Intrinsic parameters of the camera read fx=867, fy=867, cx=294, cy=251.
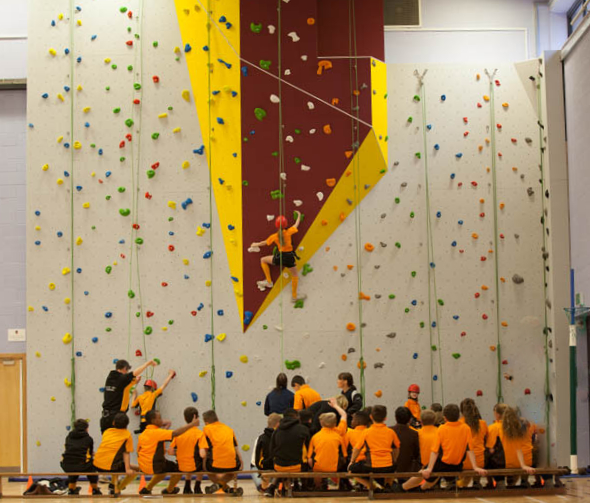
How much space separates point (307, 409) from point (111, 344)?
3394mm

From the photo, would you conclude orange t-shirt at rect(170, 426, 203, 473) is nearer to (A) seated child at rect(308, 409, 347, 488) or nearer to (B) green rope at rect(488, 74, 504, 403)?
(A) seated child at rect(308, 409, 347, 488)

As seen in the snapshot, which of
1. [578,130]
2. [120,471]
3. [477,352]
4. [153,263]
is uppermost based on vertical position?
[578,130]

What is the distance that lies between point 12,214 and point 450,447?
25.1 ft

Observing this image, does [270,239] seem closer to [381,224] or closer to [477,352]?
[381,224]

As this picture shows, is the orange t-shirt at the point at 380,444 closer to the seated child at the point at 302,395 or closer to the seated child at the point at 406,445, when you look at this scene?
the seated child at the point at 406,445

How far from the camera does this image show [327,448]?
31.7 ft

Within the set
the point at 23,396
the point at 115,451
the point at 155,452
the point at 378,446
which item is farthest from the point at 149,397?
the point at 378,446

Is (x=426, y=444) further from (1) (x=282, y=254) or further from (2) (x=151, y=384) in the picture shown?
(2) (x=151, y=384)

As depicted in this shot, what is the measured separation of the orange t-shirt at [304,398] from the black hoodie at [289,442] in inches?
59.1

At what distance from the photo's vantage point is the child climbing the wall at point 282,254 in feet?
40.5

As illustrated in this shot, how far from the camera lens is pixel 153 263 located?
496 inches

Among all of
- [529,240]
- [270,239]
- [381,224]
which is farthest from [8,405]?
[529,240]

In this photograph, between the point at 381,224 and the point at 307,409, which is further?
the point at 381,224

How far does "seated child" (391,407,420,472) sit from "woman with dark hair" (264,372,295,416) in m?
2.15
